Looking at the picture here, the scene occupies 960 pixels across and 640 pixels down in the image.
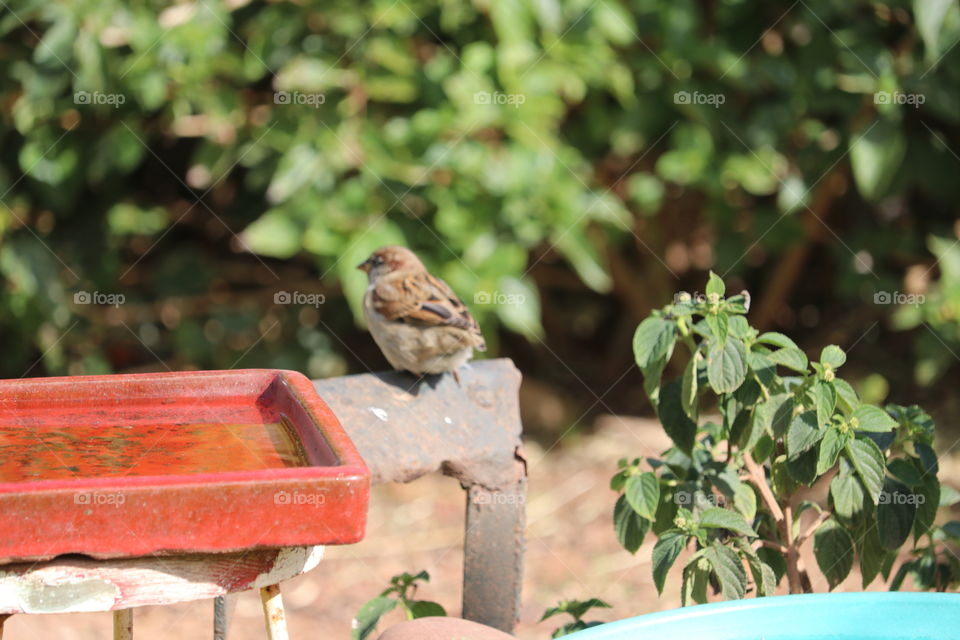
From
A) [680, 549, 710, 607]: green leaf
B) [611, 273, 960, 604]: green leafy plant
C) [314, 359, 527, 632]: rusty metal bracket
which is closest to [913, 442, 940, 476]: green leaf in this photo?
[611, 273, 960, 604]: green leafy plant

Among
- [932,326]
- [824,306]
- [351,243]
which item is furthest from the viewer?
[824,306]

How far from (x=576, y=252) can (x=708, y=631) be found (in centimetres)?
280

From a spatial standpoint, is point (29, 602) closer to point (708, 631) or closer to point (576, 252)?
point (708, 631)

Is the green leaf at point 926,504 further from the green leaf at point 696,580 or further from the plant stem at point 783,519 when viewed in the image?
the green leaf at point 696,580

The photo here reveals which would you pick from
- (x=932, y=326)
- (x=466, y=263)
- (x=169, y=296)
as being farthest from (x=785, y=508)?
(x=169, y=296)

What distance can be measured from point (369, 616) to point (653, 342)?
859 millimetres

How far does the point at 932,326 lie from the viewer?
479 cm

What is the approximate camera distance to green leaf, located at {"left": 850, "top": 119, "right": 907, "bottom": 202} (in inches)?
181

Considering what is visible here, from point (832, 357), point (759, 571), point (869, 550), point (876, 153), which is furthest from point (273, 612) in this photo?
point (876, 153)

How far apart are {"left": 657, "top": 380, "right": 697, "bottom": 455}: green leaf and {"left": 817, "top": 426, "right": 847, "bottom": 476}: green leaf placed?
29 centimetres

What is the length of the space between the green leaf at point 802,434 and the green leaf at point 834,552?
0.24m

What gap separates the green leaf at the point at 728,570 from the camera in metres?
2.24

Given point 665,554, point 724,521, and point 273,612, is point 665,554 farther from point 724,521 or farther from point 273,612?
point 273,612

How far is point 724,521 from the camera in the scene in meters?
2.28
